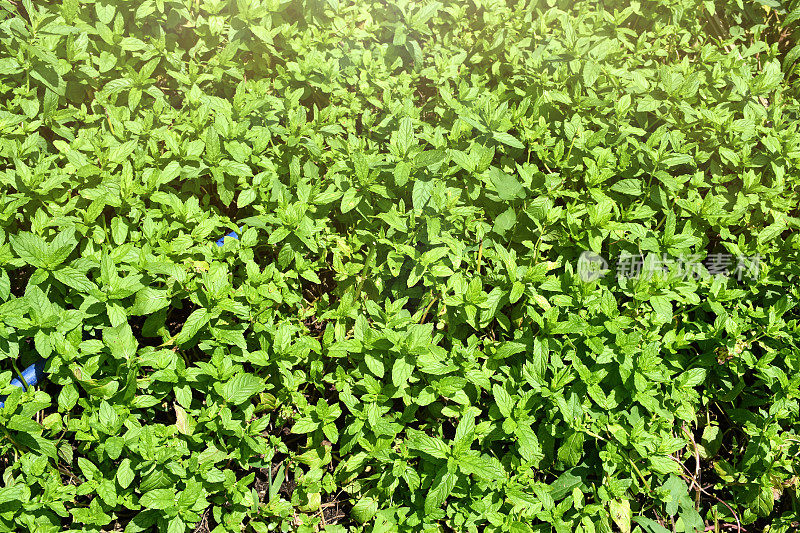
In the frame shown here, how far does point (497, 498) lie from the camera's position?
1.94 meters

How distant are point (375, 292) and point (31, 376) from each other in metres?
1.19

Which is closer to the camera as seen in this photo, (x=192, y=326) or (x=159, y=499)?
(x=159, y=499)

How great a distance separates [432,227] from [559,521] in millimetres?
1079

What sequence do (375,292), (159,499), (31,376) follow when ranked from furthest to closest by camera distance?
(375,292)
(31,376)
(159,499)

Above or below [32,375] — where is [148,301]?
above

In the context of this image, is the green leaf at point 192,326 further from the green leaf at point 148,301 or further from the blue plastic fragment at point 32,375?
the blue plastic fragment at point 32,375

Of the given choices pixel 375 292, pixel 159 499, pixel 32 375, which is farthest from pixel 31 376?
pixel 375 292

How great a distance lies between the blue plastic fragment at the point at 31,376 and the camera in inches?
73.3

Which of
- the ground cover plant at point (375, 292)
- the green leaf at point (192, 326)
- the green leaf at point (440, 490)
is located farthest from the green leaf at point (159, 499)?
the green leaf at point (440, 490)

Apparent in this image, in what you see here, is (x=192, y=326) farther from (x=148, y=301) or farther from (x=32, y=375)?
(x=32, y=375)

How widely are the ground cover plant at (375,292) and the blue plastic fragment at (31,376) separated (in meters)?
0.03

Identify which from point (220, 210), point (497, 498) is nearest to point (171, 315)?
point (220, 210)

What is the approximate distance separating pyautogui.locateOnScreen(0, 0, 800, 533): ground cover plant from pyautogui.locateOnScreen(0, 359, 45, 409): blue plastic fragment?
3 cm

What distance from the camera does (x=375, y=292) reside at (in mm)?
2285
